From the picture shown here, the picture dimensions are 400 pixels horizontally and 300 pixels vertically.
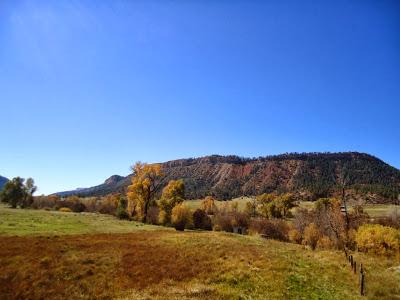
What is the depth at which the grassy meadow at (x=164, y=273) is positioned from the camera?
20234 millimetres

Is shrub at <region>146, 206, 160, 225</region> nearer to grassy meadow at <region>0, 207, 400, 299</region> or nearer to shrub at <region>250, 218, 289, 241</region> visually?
shrub at <region>250, 218, 289, 241</region>

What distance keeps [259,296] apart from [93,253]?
17908 millimetres

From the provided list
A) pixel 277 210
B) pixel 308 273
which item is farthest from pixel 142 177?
pixel 277 210

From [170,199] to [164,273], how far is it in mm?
56652

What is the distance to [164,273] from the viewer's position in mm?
24922

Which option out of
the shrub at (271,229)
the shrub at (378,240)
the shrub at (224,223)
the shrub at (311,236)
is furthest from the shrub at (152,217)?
the shrub at (378,240)

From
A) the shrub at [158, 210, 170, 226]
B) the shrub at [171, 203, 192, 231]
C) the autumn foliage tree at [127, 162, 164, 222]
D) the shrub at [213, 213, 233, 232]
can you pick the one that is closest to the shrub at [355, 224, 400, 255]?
the shrub at [213, 213, 233, 232]

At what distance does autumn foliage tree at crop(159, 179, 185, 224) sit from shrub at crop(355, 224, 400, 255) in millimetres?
44262

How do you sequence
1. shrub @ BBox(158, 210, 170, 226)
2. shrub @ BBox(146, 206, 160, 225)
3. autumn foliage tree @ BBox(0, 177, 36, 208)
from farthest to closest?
autumn foliage tree @ BBox(0, 177, 36, 208)
shrub @ BBox(146, 206, 160, 225)
shrub @ BBox(158, 210, 170, 226)

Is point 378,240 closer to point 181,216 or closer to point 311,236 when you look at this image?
point 311,236

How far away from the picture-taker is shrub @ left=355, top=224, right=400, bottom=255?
195 ft

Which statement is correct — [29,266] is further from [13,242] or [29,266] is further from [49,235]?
[49,235]

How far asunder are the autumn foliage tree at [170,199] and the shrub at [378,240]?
4426cm

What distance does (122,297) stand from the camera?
19.1 m
